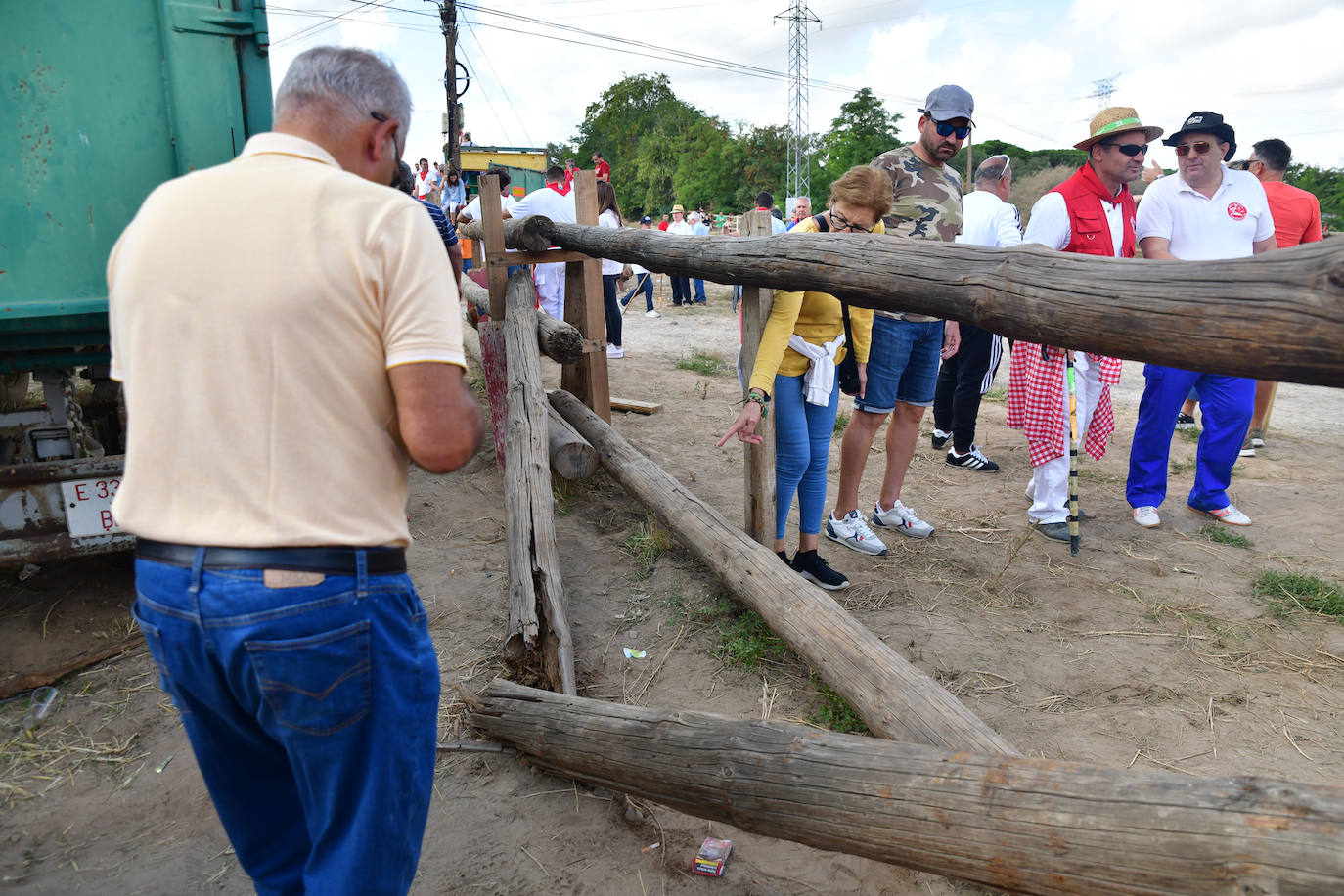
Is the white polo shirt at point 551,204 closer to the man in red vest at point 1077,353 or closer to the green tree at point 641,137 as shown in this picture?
the man in red vest at point 1077,353

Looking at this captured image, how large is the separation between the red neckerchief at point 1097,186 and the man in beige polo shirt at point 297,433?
3.98 metres

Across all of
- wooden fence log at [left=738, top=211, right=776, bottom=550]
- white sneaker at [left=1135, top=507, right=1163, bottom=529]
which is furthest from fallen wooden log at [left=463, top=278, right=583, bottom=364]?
white sneaker at [left=1135, top=507, right=1163, bottom=529]

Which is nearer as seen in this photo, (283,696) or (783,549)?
(283,696)

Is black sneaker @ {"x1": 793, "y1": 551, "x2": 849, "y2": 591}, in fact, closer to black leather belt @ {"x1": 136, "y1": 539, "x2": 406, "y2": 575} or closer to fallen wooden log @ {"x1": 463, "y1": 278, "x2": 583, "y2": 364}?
fallen wooden log @ {"x1": 463, "y1": 278, "x2": 583, "y2": 364}

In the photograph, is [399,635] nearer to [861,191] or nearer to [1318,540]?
[861,191]

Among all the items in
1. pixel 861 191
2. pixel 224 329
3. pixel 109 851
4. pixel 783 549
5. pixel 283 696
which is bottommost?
Result: pixel 109 851

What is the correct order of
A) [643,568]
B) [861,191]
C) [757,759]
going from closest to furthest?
[757,759], [861,191], [643,568]

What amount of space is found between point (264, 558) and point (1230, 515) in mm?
5327

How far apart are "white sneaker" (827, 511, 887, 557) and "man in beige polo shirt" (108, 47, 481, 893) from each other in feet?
11.2

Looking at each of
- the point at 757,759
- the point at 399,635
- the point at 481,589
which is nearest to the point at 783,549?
the point at 481,589

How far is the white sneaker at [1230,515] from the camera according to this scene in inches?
194

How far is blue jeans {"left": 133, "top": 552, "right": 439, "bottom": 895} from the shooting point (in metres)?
1.35

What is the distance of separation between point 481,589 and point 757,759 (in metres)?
2.42

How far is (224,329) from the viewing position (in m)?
1.31
